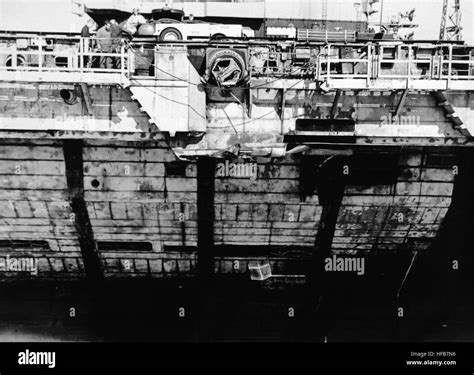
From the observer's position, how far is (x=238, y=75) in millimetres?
11602

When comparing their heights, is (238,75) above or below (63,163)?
above

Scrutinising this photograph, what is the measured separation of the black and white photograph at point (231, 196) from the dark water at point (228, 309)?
0.17 feet

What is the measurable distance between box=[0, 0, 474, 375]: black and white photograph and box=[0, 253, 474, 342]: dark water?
0.17 feet

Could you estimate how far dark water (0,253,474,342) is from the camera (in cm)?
1530

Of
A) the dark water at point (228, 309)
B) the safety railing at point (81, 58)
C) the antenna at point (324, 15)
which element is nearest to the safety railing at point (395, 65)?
the safety railing at point (81, 58)

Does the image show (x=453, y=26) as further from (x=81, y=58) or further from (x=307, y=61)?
(x=81, y=58)

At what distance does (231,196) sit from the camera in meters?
14.3

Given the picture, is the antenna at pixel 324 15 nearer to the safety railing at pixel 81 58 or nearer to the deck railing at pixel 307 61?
the deck railing at pixel 307 61

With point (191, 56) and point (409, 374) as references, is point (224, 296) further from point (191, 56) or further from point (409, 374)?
point (191, 56)

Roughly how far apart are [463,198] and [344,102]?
207 inches

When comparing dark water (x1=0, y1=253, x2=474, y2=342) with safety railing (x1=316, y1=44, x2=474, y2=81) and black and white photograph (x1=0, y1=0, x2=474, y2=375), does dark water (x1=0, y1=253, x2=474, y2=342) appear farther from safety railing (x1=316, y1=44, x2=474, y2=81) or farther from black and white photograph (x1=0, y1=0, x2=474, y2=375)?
safety railing (x1=316, y1=44, x2=474, y2=81)

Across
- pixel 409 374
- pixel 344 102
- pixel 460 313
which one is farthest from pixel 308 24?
pixel 409 374

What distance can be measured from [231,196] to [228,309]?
3870 mm

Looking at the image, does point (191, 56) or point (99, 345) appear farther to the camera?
point (99, 345)
